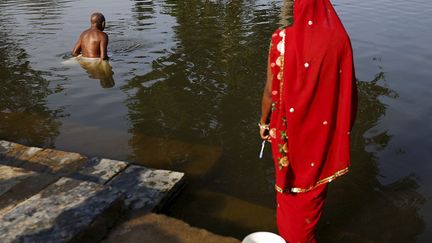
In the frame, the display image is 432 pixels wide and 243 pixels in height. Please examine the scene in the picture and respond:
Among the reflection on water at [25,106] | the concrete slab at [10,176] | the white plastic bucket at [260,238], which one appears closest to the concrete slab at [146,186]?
the concrete slab at [10,176]

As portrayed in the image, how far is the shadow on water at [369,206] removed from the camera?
11.0 feet

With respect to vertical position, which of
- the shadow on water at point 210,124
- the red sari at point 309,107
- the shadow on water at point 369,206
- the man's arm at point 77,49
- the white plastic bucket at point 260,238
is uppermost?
→ the red sari at point 309,107

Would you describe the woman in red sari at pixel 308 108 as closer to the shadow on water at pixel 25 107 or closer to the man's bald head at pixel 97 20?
the shadow on water at pixel 25 107

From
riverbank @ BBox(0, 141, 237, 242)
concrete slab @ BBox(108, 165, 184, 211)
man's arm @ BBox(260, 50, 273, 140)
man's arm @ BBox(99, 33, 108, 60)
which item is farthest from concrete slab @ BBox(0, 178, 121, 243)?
man's arm @ BBox(99, 33, 108, 60)

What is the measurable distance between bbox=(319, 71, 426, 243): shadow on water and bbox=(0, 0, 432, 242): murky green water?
0.5 inches

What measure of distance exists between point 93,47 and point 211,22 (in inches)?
161

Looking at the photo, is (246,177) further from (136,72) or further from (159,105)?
(136,72)

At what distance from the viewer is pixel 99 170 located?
3811 mm

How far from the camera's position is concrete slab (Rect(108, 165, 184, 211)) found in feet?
11.0

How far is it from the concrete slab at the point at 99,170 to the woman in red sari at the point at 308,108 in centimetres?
174

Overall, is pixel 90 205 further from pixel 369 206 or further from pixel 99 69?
pixel 99 69

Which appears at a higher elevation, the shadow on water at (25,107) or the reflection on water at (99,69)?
the reflection on water at (99,69)

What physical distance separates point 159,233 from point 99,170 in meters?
1.20

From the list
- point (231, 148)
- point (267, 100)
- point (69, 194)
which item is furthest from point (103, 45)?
point (267, 100)
